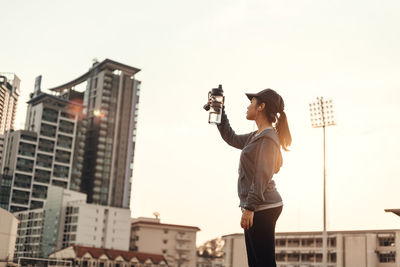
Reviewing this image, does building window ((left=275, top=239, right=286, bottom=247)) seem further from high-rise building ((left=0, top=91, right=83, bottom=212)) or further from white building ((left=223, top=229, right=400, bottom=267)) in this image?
high-rise building ((left=0, top=91, right=83, bottom=212))

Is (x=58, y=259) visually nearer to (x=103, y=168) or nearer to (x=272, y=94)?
(x=103, y=168)

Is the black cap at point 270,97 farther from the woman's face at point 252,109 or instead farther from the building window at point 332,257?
the building window at point 332,257

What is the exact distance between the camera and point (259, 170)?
4145 mm

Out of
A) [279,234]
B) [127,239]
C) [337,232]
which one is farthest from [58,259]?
[337,232]

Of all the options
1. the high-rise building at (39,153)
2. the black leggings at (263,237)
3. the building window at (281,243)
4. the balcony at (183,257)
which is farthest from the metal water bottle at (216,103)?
the high-rise building at (39,153)

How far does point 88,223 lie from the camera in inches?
4429

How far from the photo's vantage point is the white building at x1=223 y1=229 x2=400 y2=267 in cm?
7194

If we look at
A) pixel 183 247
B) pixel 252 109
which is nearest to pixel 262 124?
pixel 252 109

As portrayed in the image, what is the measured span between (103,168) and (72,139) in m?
13.2

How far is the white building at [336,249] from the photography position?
236 ft

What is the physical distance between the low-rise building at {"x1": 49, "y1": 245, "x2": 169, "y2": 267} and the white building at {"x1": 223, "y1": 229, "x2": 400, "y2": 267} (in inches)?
755

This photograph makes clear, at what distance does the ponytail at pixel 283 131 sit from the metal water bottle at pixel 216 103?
61 cm

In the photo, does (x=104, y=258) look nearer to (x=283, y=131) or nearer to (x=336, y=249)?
(x=336, y=249)

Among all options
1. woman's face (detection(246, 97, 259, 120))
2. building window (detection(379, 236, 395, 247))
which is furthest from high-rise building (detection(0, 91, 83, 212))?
woman's face (detection(246, 97, 259, 120))
